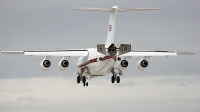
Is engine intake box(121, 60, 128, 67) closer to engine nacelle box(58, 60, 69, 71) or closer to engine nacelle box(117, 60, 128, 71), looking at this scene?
engine nacelle box(117, 60, 128, 71)

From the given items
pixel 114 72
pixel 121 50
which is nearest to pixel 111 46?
pixel 121 50

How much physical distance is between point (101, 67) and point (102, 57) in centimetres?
133

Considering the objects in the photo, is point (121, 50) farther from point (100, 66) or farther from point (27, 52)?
point (27, 52)

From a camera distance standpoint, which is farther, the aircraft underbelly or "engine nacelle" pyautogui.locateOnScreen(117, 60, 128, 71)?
"engine nacelle" pyautogui.locateOnScreen(117, 60, 128, 71)

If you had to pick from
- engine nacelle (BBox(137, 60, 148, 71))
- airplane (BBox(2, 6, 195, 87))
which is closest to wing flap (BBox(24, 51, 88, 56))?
airplane (BBox(2, 6, 195, 87))

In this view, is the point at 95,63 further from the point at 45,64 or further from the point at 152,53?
the point at 152,53

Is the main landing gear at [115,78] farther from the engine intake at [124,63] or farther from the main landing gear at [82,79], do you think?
the main landing gear at [82,79]

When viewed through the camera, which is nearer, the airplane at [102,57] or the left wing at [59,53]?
the airplane at [102,57]

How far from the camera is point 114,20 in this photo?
7525 centimetres

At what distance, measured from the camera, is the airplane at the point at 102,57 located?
236 ft

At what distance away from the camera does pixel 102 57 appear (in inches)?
2867

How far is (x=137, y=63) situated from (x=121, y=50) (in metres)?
9.64

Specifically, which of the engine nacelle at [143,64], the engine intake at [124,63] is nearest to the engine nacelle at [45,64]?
the engine intake at [124,63]

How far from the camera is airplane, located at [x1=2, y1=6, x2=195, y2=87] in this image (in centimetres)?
7206
